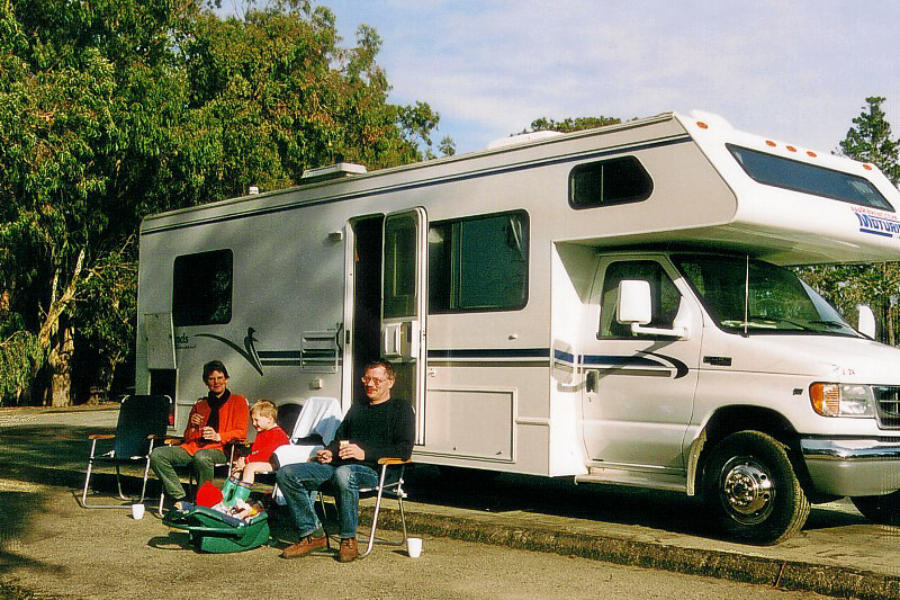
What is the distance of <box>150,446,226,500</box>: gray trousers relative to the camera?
8.48 m

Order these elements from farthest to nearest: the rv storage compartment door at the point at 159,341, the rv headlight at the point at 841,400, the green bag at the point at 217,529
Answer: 1. the rv storage compartment door at the point at 159,341
2. the green bag at the point at 217,529
3. the rv headlight at the point at 841,400

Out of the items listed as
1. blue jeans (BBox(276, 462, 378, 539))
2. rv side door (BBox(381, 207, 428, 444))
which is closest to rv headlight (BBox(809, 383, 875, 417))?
blue jeans (BBox(276, 462, 378, 539))

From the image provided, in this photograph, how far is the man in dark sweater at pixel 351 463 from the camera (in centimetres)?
693

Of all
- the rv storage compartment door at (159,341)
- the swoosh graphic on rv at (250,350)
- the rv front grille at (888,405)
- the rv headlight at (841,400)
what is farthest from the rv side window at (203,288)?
the rv front grille at (888,405)

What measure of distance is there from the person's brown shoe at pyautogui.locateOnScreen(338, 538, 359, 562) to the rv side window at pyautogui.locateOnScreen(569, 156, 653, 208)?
121 inches

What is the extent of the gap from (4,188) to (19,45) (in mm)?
2754

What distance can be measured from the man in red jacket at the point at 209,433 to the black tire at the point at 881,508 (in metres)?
5.01

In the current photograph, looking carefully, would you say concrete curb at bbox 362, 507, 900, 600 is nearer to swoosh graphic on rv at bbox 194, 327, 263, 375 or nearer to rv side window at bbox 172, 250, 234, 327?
swoosh graphic on rv at bbox 194, 327, 263, 375

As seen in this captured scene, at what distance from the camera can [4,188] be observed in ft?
66.3

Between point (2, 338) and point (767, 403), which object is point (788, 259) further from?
point (2, 338)

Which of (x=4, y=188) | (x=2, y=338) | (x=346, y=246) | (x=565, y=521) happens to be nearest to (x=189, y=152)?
(x=4, y=188)

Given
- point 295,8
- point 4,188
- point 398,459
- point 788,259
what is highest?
point 295,8

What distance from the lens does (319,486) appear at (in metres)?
7.25

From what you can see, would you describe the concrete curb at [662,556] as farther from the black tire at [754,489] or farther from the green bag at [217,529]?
the green bag at [217,529]
